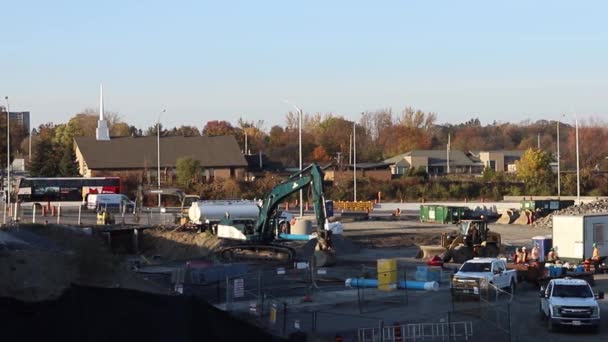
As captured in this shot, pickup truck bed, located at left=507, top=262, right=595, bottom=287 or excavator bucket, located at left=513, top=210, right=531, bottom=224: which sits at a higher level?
excavator bucket, located at left=513, top=210, right=531, bottom=224

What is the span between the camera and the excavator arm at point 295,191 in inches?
1741

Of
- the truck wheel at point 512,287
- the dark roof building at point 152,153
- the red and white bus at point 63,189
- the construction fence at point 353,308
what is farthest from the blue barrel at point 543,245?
the dark roof building at point 152,153

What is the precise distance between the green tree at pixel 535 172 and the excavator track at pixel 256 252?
62497 millimetres

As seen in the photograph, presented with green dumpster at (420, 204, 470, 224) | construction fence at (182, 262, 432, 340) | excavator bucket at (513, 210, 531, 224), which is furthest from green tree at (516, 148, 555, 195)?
construction fence at (182, 262, 432, 340)

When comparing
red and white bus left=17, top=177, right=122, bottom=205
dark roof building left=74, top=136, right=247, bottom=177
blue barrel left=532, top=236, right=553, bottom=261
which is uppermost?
dark roof building left=74, top=136, right=247, bottom=177

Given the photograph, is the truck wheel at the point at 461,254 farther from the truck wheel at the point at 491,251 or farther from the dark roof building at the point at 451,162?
the dark roof building at the point at 451,162

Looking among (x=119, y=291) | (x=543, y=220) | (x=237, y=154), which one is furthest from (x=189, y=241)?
(x=237, y=154)

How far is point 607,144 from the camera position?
491ft

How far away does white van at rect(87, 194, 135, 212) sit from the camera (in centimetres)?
7925

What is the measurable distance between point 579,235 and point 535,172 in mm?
69163

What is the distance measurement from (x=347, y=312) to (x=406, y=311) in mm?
1827

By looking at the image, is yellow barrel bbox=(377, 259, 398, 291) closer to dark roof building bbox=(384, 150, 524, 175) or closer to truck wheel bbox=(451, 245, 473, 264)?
truck wheel bbox=(451, 245, 473, 264)

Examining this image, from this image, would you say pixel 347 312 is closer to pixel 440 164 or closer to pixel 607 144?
pixel 440 164

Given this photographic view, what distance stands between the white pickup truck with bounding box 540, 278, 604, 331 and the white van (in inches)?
2181
